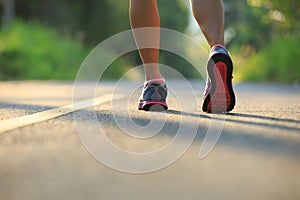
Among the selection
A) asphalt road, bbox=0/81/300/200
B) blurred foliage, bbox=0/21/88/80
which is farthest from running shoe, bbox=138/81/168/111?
blurred foliage, bbox=0/21/88/80

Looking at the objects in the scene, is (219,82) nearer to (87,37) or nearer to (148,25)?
(148,25)

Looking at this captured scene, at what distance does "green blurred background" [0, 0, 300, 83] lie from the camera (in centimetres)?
1620

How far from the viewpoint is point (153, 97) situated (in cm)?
377

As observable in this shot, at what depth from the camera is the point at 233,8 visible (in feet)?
115

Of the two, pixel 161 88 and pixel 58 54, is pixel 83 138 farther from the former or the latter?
pixel 58 54

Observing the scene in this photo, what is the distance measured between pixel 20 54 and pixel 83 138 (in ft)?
50.3

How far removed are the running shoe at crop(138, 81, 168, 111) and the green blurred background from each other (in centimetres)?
1170

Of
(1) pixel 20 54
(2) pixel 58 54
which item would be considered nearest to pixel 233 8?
(2) pixel 58 54

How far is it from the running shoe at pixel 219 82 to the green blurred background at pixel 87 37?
39.0 feet

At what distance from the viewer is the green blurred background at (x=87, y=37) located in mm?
16203

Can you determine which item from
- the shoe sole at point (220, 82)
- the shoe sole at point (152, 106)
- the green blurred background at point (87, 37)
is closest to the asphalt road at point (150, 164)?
the shoe sole at point (220, 82)

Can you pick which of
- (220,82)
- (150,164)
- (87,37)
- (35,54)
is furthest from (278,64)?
(150,164)

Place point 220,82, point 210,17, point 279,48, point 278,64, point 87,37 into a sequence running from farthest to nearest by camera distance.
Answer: point 87,37 → point 279,48 → point 278,64 → point 210,17 → point 220,82

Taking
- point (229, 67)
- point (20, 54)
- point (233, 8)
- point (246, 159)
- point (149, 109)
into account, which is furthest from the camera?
point (233, 8)
